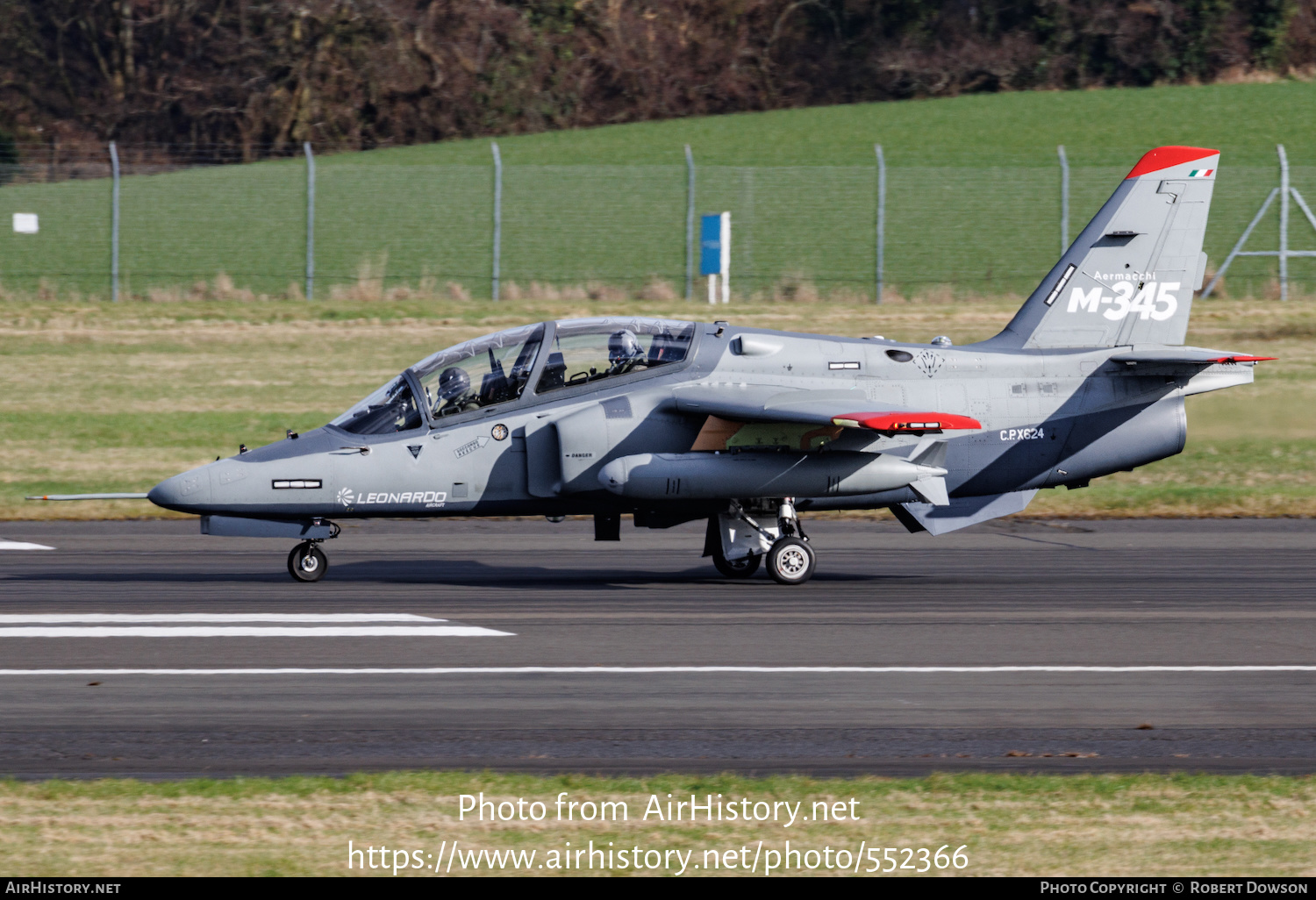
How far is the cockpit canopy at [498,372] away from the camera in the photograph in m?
14.0

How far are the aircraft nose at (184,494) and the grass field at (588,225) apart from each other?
745 inches

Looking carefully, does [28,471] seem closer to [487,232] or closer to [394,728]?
[394,728]

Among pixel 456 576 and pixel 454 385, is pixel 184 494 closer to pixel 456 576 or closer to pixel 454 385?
pixel 454 385

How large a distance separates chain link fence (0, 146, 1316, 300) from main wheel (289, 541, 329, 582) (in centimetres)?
1873

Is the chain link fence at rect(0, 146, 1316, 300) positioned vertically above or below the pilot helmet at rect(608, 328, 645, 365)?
above

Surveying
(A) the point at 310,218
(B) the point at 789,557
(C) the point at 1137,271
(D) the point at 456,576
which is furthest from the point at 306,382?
(C) the point at 1137,271

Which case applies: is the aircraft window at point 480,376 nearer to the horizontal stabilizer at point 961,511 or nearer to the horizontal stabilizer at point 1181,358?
the horizontal stabilizer at point 961,511

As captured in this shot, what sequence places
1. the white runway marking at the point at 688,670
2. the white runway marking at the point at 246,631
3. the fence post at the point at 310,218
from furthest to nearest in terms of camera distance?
the fence post at the point at 310,218 → the white runway marking at the point at 246,631 → the white runway marking at the point at 688,670

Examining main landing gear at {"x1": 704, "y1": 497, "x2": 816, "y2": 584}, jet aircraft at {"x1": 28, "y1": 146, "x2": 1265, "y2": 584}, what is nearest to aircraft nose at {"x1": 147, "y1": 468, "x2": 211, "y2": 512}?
jet aircraft at {"x1": 28, "y1": 146, "x2": 1265, "y2": 584}

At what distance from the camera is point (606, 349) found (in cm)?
1412

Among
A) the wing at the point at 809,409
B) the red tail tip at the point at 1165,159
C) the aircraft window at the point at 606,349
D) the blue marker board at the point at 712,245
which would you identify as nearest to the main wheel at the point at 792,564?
the wing at the point at 809,409

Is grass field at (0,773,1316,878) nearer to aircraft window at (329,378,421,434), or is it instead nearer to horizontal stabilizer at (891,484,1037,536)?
aircraft window at (329,378,421,434)

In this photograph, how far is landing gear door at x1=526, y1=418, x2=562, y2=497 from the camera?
13969 millimetres

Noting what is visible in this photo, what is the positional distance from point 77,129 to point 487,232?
24016mm
